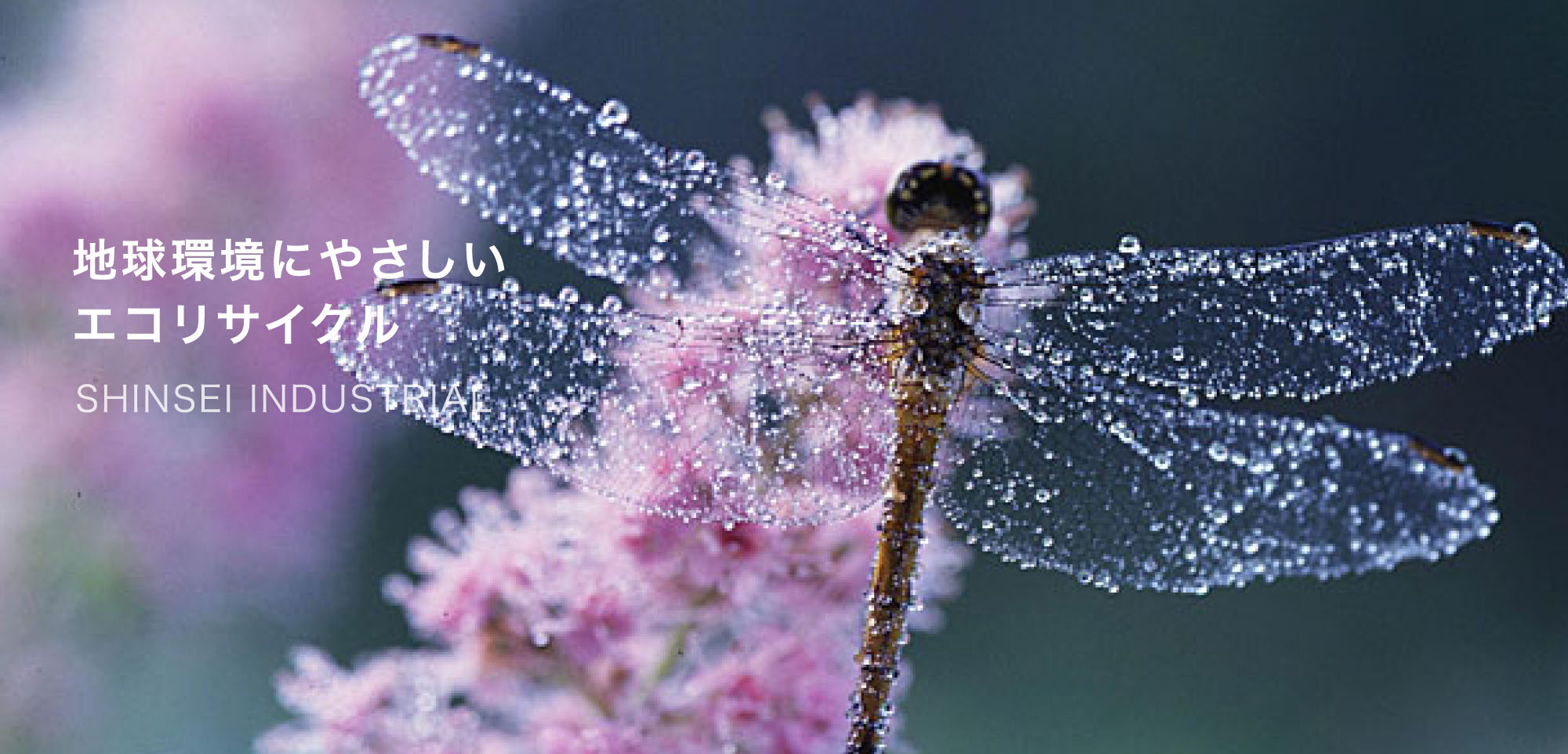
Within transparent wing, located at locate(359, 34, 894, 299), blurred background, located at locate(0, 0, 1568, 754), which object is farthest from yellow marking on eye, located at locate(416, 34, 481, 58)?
blurred background, located at locate(0, 0, 1568, 754)

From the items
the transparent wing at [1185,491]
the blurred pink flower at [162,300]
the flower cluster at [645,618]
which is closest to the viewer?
the transparent wing at [1185,491]

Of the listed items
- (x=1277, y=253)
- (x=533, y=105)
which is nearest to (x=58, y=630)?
(x=533, y=105)

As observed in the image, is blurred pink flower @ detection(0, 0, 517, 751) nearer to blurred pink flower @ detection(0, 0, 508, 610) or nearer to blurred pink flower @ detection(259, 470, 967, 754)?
blurred pink flower @ detection(0, 0, 508, 610)

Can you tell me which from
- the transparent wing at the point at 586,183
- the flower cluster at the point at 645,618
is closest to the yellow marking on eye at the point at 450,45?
the transparent wing at the point at 586,183

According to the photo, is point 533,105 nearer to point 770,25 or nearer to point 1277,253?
point 1277,253

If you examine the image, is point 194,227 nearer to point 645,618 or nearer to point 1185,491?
point 645,618

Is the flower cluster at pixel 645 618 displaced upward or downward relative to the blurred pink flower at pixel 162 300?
downward

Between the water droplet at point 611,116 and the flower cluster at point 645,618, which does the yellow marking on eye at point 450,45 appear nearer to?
the water droplet at point 611,116
